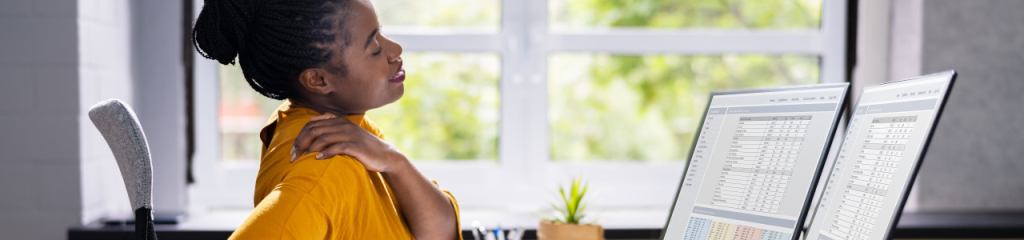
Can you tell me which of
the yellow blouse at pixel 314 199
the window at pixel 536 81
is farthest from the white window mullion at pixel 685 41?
the yellow blouse at pixel 314 199

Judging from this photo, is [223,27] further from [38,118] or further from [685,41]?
[685,41]

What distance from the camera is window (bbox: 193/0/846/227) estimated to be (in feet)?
6.64

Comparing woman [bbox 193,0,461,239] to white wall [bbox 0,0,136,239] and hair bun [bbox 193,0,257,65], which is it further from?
white wall [bbox 0,0,136,239]

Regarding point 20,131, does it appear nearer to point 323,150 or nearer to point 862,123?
point 323,150

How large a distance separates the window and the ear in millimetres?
1145

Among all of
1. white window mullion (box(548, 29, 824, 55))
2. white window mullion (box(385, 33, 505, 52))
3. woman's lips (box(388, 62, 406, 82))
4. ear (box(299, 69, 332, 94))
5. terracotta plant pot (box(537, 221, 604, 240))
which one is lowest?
terracotta plant pot (box(537, 221, 604, 240))

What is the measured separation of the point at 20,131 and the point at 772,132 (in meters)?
1.70

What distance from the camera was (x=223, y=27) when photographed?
836mm

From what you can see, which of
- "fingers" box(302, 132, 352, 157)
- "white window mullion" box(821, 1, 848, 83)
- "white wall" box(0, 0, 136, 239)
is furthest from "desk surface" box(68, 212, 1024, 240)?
"fingers" box(302, 132, 352, 157)

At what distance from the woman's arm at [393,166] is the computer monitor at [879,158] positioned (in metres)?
0.50

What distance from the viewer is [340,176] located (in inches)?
29.9

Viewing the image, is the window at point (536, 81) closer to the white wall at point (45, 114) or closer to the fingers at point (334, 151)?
the white wall at point (45, 114)

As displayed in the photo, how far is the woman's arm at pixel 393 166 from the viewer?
776 millimetres

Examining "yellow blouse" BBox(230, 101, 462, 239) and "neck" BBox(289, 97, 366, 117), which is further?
"neck" BBox(289, 97, 366, 117)
